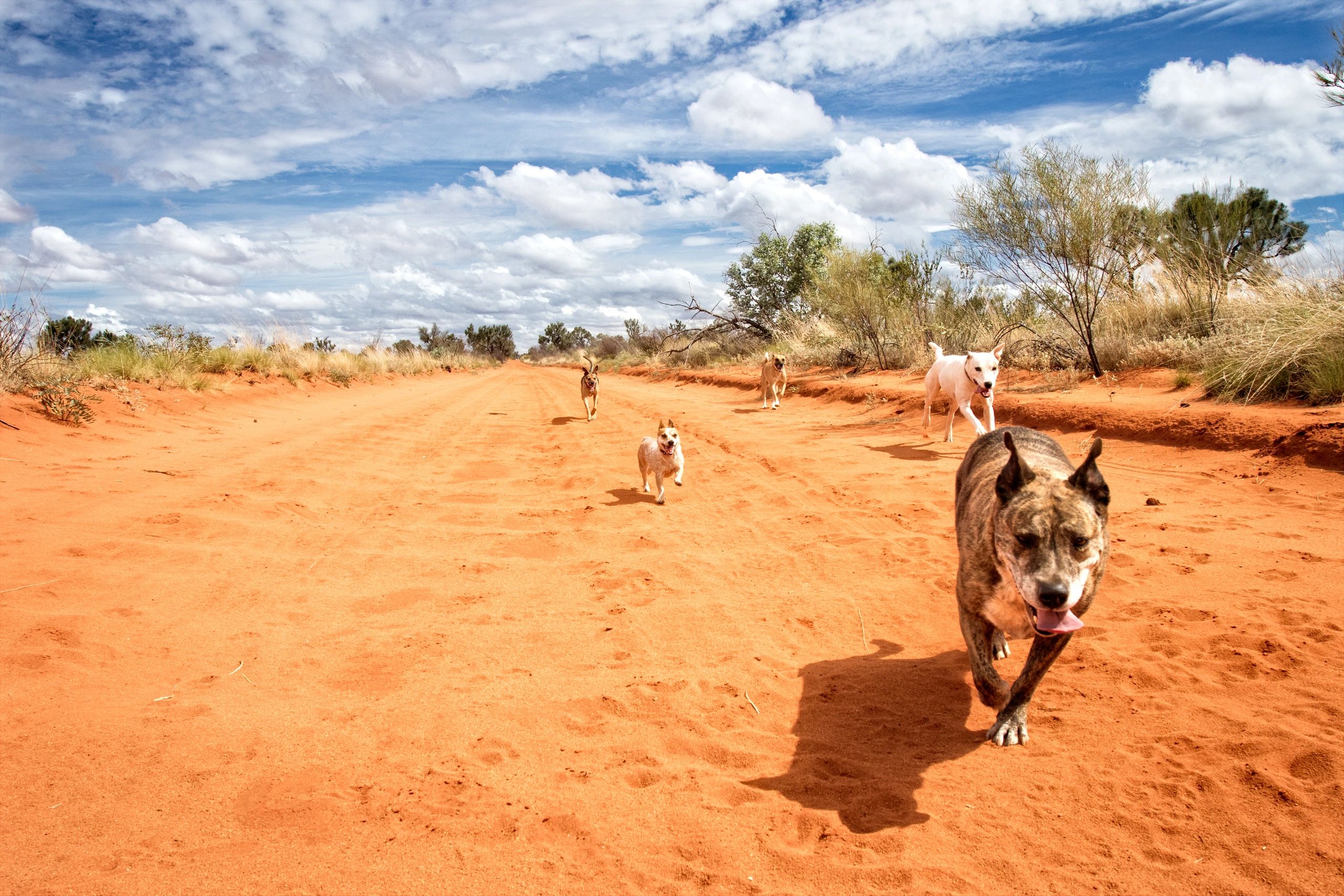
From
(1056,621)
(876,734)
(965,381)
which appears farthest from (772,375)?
(1056,621)

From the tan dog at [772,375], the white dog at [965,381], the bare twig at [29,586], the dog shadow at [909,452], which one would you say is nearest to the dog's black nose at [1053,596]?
the bare twig at [29,586]

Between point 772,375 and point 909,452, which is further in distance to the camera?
point 772,375

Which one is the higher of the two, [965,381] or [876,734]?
[965,381]

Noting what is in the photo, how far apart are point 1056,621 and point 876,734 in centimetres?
123

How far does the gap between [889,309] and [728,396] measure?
18.8 ft

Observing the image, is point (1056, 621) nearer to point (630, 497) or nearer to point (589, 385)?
point (630, 497)

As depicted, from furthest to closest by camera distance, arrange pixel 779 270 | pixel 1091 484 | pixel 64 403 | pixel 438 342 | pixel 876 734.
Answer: pixel 438 342 < pixel 779 270 < pixel 64 403 < pixel 876 734 < pixel 1091 484

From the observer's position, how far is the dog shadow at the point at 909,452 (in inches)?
402

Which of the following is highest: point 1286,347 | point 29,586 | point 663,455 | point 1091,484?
point 1286,347

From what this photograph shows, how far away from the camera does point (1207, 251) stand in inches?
592

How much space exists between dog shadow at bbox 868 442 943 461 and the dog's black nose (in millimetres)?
7384

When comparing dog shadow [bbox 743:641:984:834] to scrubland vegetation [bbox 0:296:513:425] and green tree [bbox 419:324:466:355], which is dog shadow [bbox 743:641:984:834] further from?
green tree [bbox 419:324:466:355]

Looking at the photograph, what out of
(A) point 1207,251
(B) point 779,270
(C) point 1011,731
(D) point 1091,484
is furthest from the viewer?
(B) point 779,270

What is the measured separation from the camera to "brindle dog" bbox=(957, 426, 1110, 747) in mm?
3010
